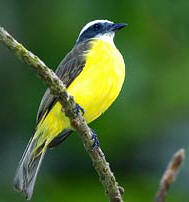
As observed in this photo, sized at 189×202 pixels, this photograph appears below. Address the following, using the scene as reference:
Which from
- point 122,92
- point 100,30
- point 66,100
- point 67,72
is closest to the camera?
point 66,100

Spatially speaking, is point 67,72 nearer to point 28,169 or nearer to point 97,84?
point 97,84

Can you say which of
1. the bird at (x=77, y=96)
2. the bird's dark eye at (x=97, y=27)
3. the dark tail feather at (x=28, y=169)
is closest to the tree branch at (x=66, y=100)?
the dark tail feather at (x=28, y=169)

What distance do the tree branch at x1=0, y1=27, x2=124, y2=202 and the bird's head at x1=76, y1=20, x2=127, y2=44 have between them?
6.41 ft

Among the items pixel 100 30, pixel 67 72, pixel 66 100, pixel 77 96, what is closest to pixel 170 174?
pixel 66 100

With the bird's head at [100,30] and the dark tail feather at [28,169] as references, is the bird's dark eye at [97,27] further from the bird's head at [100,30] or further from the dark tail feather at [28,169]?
the dark tail feather at [28,169]

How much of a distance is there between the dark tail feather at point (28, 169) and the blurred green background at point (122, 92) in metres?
0.84

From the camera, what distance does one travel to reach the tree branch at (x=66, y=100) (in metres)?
3.12

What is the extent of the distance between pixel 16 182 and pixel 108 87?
97 cm

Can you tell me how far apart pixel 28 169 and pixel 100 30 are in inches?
63.4

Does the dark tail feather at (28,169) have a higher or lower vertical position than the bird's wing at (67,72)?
lower

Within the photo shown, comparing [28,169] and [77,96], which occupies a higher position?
[77,96]

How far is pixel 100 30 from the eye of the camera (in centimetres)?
561

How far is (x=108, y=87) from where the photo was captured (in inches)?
181

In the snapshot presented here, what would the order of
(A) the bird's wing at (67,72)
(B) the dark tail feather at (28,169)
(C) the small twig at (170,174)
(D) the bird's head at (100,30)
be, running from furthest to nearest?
(D) the bird's head at (100,30), (A) the bird's wing at (67,72), (B) the dark tail feather at (28,169), (C) the small twig at (170,174)
